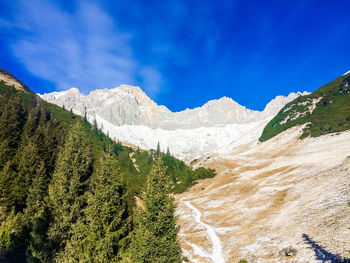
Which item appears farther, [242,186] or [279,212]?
[242,186]

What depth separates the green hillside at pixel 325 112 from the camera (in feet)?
420

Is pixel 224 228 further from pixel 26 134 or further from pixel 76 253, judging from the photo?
pixel 26 134

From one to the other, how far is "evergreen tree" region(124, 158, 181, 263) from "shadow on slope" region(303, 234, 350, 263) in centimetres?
1480

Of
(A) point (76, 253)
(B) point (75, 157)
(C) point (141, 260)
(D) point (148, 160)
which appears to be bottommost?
(C) point (141, 260)

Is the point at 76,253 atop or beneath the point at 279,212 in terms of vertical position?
atop

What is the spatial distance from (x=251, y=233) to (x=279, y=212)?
984 centimetres

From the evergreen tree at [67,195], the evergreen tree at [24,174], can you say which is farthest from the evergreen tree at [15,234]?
the evergreen tree at [24,174]

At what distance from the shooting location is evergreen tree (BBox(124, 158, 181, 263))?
19.7 metres

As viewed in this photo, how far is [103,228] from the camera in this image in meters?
20.1

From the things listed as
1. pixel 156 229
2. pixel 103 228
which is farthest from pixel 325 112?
pixel 103 228

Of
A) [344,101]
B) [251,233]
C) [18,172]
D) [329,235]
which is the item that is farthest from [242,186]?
[344,101]

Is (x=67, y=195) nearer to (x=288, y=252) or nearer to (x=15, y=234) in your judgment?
(x=15, y=234)

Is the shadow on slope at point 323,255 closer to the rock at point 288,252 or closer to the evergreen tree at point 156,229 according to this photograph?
the rock at point 288,252

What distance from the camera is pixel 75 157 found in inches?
1433
